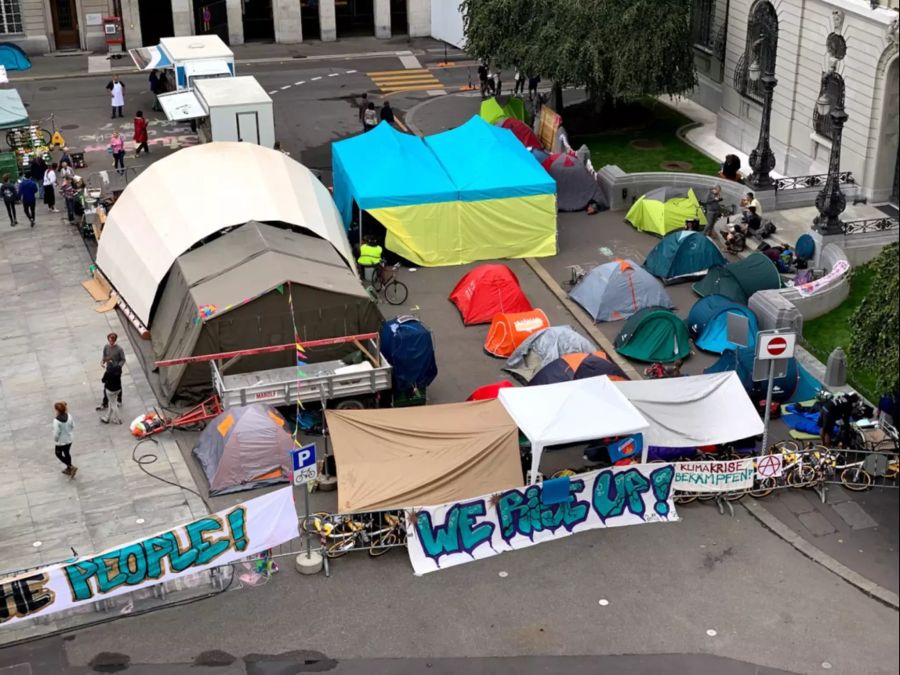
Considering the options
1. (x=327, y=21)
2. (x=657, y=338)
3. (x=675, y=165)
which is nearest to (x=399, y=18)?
(x=327, y=21)

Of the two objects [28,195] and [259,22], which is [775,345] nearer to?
[28,195]

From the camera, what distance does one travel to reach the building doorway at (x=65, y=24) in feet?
185

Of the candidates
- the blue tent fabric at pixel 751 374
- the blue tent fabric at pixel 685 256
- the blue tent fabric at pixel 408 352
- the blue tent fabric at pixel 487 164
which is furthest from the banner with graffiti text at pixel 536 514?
the blue tent fabric at pixel 487 164

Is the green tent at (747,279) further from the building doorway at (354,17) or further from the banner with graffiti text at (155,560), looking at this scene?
the building doorway at (354,17)

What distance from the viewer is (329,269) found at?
27.1 metres

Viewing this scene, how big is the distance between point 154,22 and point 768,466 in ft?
147

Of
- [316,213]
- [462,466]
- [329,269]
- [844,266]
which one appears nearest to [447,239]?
[316,213]

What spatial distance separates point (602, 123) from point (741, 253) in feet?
40.6

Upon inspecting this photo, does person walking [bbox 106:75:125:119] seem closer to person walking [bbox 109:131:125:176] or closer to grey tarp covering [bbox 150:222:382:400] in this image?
person walking [bbox 109:131:125:176]

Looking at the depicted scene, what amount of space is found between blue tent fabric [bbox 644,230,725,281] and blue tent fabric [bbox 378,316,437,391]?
8.78 meters

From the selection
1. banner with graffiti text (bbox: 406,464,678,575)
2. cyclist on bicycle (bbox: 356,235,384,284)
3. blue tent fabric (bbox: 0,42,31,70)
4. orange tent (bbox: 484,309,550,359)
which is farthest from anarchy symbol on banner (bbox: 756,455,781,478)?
blue tent fabric (bbox: 0,42,31,70)

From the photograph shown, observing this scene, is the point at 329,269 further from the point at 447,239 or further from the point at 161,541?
the point at 161,541

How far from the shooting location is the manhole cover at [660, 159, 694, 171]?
3952 centimetres

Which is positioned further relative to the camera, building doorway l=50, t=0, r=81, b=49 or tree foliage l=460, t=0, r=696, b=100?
building doorway l=50, t=0, r=81, b=49
